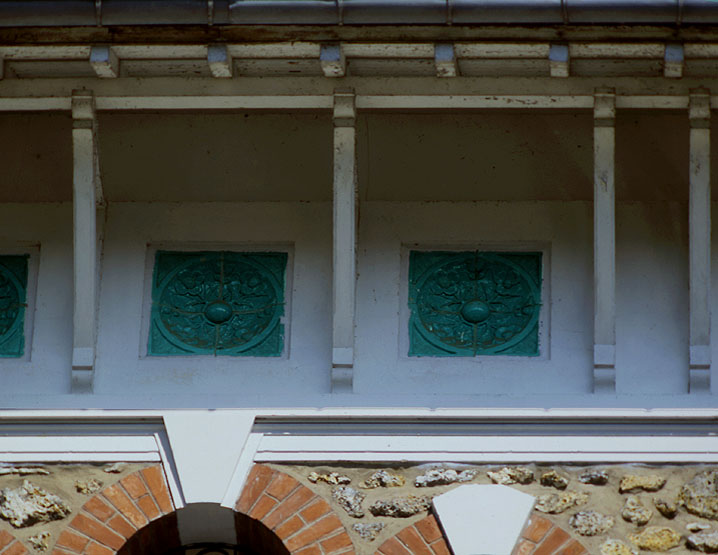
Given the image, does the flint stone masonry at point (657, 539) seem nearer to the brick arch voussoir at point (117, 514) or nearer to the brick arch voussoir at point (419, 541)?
the brick arch voussoir at point (419, 541)

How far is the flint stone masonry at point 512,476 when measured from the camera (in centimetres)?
688

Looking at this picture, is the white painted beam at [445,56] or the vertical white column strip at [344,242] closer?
the white painted beam at [445,56]

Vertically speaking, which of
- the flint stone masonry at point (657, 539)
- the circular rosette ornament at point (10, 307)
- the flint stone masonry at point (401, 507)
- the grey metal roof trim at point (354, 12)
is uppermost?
the grey metal roof trim at point (354, 12)

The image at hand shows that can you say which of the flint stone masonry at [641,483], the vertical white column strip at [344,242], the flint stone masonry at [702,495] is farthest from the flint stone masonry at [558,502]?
the vertical white column strip at [344,242]

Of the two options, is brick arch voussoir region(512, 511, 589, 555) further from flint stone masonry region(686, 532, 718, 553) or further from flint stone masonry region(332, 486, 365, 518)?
flint stone masonry region(332, 486, 365, 518)

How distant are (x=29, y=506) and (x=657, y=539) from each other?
8.57ft

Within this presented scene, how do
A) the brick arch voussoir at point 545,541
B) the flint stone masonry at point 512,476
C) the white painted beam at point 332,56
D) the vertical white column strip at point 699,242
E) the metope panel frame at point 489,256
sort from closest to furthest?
1. the brick arch voussoir at point 545,541
2. the flint stone masonry at point 512,476
3. the white painted beam at point 332,56
4. the vertical white column strip at point 699,242
5. the metope panel frame at point 489,256

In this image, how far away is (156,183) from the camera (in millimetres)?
7746

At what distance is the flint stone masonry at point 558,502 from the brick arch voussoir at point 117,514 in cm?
153

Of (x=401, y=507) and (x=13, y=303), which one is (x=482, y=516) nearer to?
(x=401, y=507)

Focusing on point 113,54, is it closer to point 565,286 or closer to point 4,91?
point 4,91

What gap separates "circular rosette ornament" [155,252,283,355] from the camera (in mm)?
7523

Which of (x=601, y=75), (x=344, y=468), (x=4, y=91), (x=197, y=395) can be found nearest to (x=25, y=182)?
(x=4, y=91)

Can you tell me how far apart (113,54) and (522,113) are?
1.87 meters
